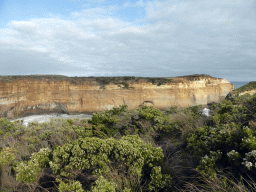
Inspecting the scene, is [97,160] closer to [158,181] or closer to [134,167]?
[134,167]

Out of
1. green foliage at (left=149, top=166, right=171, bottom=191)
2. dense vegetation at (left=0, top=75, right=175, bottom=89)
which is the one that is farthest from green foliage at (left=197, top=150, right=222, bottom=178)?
dense vegetation at (left=0, top=75, right=175, bottom=89)

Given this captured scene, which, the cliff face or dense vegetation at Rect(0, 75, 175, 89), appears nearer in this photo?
the cliff face

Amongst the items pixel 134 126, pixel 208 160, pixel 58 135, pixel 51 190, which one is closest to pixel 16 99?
pixel 58 135

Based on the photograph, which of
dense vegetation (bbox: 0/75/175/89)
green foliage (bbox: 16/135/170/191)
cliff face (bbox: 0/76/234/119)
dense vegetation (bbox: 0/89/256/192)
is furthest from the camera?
dense vegetation (bbox: 0/75/175/89)

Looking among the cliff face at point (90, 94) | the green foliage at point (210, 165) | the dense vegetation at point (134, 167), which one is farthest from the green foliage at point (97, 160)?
the cliff face at point (90, 94)

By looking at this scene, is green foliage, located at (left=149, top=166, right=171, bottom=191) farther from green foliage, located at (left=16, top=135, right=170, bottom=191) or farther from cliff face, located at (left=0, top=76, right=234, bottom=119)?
cliff face, located at (left=0, top=76, right=234, bottom=119)

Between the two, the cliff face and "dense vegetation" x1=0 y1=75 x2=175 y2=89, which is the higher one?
"dense vegetation" x1=0 y1=75 x2=175 y2=89

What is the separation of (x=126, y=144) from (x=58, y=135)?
3.80 meters

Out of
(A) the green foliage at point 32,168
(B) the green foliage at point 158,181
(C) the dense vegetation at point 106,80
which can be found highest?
(C) the dense vegetation at point 106,80

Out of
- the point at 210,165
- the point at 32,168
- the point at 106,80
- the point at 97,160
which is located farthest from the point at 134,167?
the point at 106,80

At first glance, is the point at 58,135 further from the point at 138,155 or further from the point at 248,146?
the point at 248,146

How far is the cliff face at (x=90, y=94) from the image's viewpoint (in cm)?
2362

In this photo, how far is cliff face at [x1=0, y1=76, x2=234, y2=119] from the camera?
2362 centimetres

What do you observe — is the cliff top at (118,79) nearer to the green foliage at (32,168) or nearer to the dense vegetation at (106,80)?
the dense vegetation at (106,80)
